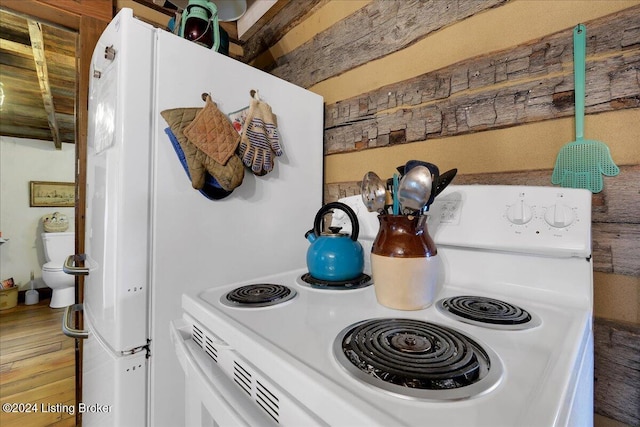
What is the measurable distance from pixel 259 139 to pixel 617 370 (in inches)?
45.8

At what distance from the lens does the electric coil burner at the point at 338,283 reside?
2.45 feet

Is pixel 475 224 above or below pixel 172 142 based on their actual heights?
below

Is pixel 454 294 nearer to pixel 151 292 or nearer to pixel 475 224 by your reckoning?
pixel 475 224

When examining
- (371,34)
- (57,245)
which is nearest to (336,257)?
(371,34)

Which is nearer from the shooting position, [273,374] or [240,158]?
[273,374]

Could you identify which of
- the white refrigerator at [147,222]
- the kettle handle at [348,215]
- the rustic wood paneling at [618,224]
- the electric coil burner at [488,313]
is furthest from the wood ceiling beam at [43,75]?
the rustic wood paneling at [618,224]

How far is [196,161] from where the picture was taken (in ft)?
2.86

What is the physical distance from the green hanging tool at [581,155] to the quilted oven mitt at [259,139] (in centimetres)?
88

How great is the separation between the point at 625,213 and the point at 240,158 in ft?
3.47

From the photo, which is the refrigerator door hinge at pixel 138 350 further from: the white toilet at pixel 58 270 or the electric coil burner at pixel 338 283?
the white toilet at pixel 58 270

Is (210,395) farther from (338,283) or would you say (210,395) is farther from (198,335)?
(338,283)

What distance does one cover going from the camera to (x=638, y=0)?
654 mm

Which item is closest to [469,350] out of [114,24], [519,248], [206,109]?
[519,248]

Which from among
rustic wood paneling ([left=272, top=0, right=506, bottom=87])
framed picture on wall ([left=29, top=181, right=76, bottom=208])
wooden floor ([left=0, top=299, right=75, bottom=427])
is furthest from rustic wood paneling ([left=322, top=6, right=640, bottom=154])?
framed picture on wall ([left=29, top=181, right=76, bottom=208])
